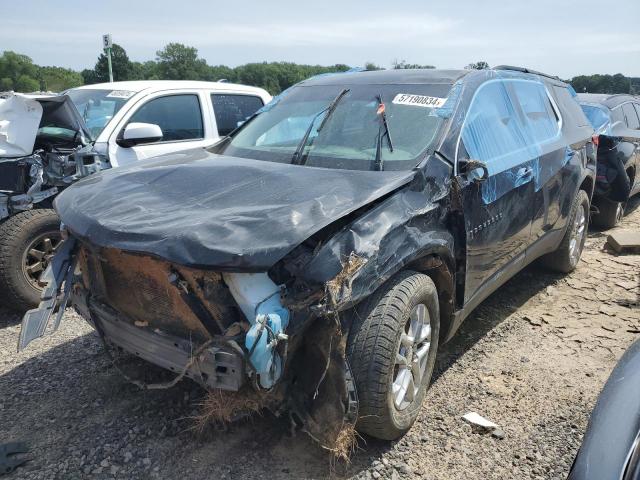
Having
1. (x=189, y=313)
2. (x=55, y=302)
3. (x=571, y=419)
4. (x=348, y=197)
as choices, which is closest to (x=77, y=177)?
(x=55, y=302)

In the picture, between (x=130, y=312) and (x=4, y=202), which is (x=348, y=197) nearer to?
(x=130, y=312)

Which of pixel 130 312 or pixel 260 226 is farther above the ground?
pixel 260 226

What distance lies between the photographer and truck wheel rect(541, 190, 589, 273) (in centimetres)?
493

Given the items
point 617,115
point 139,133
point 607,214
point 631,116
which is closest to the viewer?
point 139,133

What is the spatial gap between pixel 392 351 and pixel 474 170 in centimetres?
127

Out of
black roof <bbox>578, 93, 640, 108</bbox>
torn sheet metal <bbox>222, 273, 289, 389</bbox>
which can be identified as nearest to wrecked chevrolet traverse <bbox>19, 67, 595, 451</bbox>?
torn sheet metal <bbox>222, 273, 289, 389</bbox>

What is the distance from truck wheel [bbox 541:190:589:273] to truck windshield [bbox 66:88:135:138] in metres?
4.52

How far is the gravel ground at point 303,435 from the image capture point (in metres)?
2.57

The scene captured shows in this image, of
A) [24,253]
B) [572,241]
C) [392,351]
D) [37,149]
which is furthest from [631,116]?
[24,253]

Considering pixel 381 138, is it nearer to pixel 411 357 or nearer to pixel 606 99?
pixel 411 357

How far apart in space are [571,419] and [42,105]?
474 centimetres

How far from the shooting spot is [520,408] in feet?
10.1

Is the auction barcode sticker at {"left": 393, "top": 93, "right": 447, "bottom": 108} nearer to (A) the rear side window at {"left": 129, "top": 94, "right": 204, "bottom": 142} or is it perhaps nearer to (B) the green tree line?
(A) the rear side window at {"left": 129, "top": 94, "right": 204, "bottom": 142}

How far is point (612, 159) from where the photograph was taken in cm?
660
